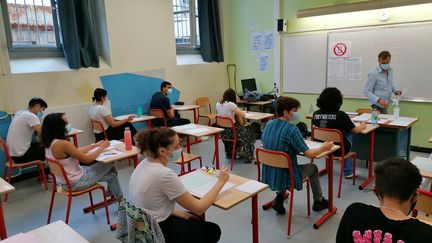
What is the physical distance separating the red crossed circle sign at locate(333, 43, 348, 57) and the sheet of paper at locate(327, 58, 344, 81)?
0.10 meters

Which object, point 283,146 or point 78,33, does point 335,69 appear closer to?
point 283,146

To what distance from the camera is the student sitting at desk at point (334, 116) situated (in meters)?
3.60

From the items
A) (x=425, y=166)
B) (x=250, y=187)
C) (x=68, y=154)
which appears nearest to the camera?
(x=250, y=187)

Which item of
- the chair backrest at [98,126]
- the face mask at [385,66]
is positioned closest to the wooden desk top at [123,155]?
the chair backrest at [98,126]

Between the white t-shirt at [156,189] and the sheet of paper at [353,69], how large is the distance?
4.72 meters

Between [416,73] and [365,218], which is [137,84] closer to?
[416,73]

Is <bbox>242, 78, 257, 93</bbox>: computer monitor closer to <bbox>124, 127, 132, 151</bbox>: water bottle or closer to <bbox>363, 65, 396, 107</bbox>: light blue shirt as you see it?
<bbox>363, 65, 396, 107</bbox>: light blue shirt

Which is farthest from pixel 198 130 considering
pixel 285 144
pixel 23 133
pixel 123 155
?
pixel 23 133

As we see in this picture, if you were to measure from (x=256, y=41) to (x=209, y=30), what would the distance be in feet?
3.31

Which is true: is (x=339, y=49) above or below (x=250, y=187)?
above

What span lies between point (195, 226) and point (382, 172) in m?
1.14

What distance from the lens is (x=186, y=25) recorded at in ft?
22.9

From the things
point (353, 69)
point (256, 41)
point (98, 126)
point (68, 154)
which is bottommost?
point (98, 126)

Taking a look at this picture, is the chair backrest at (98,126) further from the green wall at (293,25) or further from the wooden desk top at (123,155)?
the green wall at (293,25)
